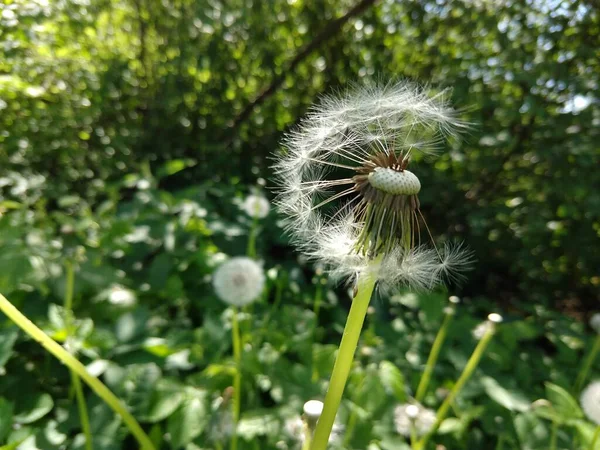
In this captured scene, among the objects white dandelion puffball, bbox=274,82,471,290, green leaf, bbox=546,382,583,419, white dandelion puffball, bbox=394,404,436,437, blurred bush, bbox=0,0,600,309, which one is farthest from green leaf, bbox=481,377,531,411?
blurred bush, bbox=0,0,600,309

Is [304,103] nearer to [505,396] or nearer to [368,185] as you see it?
[505,396]

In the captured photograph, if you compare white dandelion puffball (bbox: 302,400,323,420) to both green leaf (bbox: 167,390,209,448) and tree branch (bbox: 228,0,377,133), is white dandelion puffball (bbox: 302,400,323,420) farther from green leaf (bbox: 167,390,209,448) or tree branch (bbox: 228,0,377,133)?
tree branch (bbox: 228,0,377,133)

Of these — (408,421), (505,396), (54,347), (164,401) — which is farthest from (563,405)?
(54,347)

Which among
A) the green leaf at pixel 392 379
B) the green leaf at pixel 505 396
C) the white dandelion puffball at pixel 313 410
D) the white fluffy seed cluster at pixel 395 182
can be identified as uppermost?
the white fluffy seed cluster at pixel 395 182

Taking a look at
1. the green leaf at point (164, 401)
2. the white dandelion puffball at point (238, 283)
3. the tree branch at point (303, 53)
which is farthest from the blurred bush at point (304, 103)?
the green leaf at point (164, 401)

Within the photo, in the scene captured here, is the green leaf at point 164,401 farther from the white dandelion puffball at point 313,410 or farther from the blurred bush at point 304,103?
the blurred bush at point 304,103

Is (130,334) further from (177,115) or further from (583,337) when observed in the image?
(177,115)

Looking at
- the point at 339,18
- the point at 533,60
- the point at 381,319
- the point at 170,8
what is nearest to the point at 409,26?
the point at 339,18
